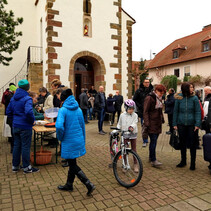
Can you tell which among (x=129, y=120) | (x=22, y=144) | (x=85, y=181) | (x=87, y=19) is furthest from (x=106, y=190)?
(x=87, y=19)

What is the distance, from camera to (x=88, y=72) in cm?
1455

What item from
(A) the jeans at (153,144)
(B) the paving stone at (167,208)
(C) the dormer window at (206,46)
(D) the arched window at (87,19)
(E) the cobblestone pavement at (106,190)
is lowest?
(B) the paving stone at (167,208)

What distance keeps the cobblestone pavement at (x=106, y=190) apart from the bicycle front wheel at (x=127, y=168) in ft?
0.43

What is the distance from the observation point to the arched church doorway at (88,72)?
44.9 feet

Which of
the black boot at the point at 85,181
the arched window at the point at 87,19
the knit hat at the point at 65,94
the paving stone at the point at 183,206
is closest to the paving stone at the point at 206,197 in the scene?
the paving stone at the point at 183,206

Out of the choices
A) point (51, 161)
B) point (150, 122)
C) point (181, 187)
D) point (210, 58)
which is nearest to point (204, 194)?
point (181, 187)

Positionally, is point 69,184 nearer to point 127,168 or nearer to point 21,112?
point 127,168

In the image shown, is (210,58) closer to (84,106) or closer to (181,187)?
(84,106)

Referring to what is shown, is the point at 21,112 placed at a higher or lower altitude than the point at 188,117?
higher

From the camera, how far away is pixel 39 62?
1363 centimetres

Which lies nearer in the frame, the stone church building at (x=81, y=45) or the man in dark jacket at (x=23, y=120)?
the man in dark jacket at (x=23, y=120)

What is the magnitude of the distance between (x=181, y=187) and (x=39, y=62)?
11.9 m

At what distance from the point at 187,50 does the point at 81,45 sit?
25.9 meters

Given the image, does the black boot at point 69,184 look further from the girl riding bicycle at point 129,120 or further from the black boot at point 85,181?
the girl riding bicycle at point 129,120
